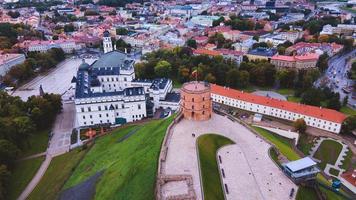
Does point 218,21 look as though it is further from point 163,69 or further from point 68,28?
point 163,69

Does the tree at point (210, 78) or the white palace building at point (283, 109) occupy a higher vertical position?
the tree at point (210, 78)

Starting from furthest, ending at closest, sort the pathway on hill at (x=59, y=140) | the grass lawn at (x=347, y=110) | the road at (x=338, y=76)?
the road at (x=338, y=76) → the grass lawn at (x=347, y=110) → the pathway on hill at (x=59, y=140)

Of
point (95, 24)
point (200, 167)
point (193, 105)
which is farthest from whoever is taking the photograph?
point (95, 24)

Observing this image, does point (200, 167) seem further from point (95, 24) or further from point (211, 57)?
point (95, 24)

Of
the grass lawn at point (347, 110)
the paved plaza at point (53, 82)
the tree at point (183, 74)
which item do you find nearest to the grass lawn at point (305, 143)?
the grass lawn at point (347, 110)

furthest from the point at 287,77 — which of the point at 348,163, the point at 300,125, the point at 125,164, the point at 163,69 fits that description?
the point at 125,164

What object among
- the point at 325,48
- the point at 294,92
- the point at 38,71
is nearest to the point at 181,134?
the point at 294,92

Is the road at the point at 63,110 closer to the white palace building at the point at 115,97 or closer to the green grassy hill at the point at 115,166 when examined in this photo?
the green grassy hill at the point at 115,166
